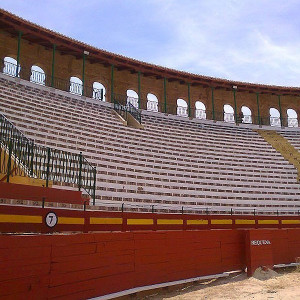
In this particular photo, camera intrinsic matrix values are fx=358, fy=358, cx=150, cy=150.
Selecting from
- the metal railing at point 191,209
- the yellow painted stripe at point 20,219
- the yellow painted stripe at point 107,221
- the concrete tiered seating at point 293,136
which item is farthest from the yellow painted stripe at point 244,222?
the concrete tiered seating at point 293,136

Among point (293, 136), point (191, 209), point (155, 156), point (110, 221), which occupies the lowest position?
point (110, 221)

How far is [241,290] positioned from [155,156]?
1038 centimetres

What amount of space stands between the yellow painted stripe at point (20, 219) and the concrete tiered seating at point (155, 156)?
19.3ft

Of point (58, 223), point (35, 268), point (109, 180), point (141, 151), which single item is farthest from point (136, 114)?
point (35, 268)

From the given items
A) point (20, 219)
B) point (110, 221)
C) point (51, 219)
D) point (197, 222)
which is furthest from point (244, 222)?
point (20, 219)

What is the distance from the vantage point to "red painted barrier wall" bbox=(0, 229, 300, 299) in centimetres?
494

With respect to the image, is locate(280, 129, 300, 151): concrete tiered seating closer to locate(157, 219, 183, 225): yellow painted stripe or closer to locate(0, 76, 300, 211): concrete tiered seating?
locate(0, 76, 300, 211): concrete tiered seating

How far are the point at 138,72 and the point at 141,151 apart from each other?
9.32 metres

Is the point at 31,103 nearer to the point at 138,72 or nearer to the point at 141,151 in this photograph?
the point at 141,151

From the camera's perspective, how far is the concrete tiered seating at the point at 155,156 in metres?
14.2

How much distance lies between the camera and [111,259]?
6746 mm

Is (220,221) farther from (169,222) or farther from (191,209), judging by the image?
(169,222)

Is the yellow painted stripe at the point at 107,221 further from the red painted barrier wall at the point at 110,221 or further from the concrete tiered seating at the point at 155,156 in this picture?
the concrete tiered seating at the point at 155,156

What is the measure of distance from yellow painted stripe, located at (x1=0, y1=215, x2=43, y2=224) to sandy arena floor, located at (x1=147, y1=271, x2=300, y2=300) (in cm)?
278
